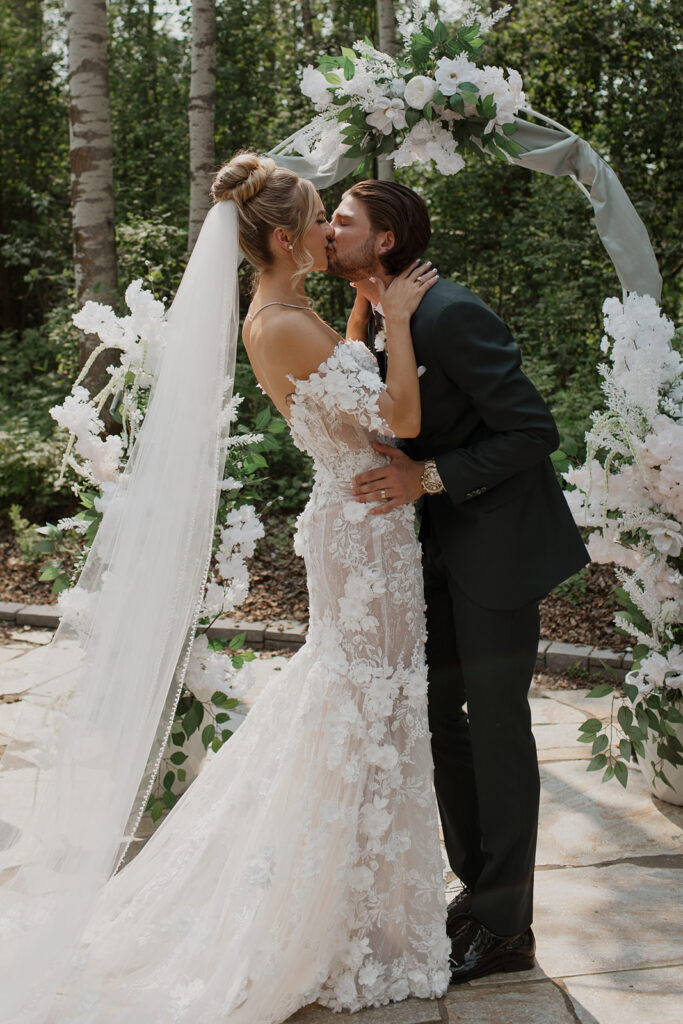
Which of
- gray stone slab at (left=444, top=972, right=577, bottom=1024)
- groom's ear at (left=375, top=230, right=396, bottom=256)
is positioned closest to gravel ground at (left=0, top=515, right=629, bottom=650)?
gray stone slab at (left=444, top=972, right=577, bottom=1024)

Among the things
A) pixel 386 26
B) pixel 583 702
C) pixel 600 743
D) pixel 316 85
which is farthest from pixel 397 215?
pixel 386 26

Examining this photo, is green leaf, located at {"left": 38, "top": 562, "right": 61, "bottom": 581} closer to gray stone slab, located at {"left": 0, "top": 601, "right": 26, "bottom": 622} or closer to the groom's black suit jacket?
the groom's black suit jacket

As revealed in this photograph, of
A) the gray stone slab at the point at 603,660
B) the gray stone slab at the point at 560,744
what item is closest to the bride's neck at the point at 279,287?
the gray stone slab at the point at 560,744

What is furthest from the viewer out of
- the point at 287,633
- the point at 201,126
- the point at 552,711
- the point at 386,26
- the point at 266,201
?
the point at 386,26

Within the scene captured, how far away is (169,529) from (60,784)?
2.31 ft

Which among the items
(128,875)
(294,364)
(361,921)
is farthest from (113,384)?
(361,921)

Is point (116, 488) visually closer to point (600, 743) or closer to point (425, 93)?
point (425, 93)

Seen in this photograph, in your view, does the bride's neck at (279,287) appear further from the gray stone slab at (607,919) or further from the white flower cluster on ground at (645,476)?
the gray stone slab at (607,919)

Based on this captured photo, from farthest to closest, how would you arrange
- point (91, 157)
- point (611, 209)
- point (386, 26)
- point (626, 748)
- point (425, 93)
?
1. point (386, 26)
2. point (91, 157)
3. point (611, 209)
4. point (626, 748)
5. point (425, 93)

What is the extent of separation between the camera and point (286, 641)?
5805mm

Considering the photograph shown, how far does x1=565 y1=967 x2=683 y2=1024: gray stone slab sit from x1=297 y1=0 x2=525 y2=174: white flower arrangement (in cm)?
245

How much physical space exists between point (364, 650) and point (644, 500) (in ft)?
4.24

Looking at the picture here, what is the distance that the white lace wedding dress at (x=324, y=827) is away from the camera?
247 centimetres

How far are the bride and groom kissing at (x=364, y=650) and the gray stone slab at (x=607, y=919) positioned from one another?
0.58 ft
